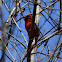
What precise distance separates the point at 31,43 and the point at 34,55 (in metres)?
0.33

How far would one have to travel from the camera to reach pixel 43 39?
2.01 meters

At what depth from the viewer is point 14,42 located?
2520 mm

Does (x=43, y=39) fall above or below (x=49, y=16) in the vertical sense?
below

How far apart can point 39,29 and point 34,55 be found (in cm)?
50

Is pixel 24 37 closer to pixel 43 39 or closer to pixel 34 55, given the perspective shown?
pixel 34 55

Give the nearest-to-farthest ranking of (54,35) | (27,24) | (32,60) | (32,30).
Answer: (54,35)
(32,30)
(32,60)
(27,24)

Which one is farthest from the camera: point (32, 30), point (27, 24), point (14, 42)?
point (27, 24)

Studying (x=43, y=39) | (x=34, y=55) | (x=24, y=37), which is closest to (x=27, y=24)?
(x=24, y=37)

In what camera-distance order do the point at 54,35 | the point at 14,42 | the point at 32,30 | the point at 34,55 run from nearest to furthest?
the point at 54,35 → the point at 32,30 → the point at 34,55 → the point at 14,42

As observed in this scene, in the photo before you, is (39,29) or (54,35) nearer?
(54,35)

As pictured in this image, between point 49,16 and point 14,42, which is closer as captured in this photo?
point 49,16

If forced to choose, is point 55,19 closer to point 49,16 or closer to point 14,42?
point 49,16

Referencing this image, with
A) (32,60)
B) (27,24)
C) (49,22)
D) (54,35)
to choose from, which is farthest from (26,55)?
(27,24)

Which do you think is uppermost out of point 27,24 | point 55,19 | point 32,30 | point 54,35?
point 27,24
